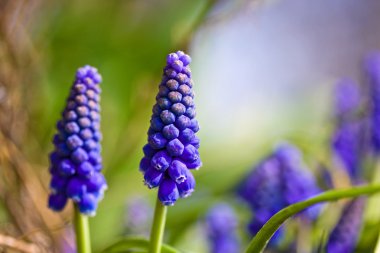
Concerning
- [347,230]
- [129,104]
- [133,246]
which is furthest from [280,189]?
[129,104]

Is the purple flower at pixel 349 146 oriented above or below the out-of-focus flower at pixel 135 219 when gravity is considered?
above

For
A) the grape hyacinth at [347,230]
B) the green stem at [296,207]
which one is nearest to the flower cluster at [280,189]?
the grape hyacinth at [347,230]

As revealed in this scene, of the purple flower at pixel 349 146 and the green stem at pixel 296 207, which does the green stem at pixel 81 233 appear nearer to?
the green stem at pixel 296 207

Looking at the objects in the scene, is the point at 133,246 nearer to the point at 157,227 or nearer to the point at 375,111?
the point at 157,227

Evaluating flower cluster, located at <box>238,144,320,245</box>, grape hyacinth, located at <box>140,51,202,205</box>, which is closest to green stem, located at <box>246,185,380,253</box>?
grape hyacinth, located at <box>140,51,202,205</box>

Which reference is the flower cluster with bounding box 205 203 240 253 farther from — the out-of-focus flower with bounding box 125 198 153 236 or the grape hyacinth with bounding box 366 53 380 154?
the grape hyacinth with bounding box 366 53 380 154

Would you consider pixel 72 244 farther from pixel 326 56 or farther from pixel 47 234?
pixel 326 56
